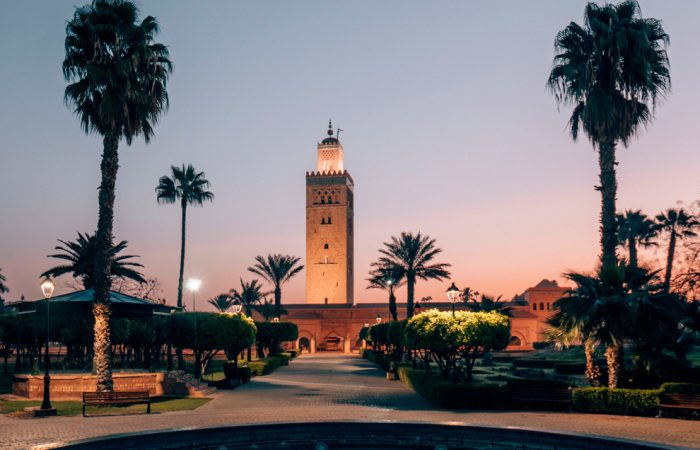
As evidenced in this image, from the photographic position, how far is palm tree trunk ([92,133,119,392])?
2267 cm

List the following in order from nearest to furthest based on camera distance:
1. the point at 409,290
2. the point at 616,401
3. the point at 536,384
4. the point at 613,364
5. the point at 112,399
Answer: the point at 616,401
the point at 112,399
the point at 613,364
the point at 536,384
the point at 409,290

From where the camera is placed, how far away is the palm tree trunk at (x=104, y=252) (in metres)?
22.7

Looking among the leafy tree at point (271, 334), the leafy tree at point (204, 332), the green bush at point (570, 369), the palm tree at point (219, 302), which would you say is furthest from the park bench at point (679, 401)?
the palm tree at point (219, 302)

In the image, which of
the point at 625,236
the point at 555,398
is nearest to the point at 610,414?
the point at 555,398

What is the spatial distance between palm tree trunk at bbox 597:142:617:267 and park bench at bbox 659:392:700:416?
4.61 meters

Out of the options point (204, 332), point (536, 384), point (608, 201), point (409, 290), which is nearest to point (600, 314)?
point (536, 384)

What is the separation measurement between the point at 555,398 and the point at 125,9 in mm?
19693

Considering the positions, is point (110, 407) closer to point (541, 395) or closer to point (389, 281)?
point (541, 395)

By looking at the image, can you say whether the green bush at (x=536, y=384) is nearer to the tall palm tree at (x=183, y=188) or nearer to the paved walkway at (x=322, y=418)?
the paved walkway at (x=322, y=418)

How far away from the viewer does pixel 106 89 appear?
909 inches

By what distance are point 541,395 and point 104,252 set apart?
1563 centimetres

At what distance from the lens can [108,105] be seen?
22.7 metres

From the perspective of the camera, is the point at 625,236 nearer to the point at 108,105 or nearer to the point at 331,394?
the point at 331,394

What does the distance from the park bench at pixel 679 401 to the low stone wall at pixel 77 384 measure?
1684 cm
